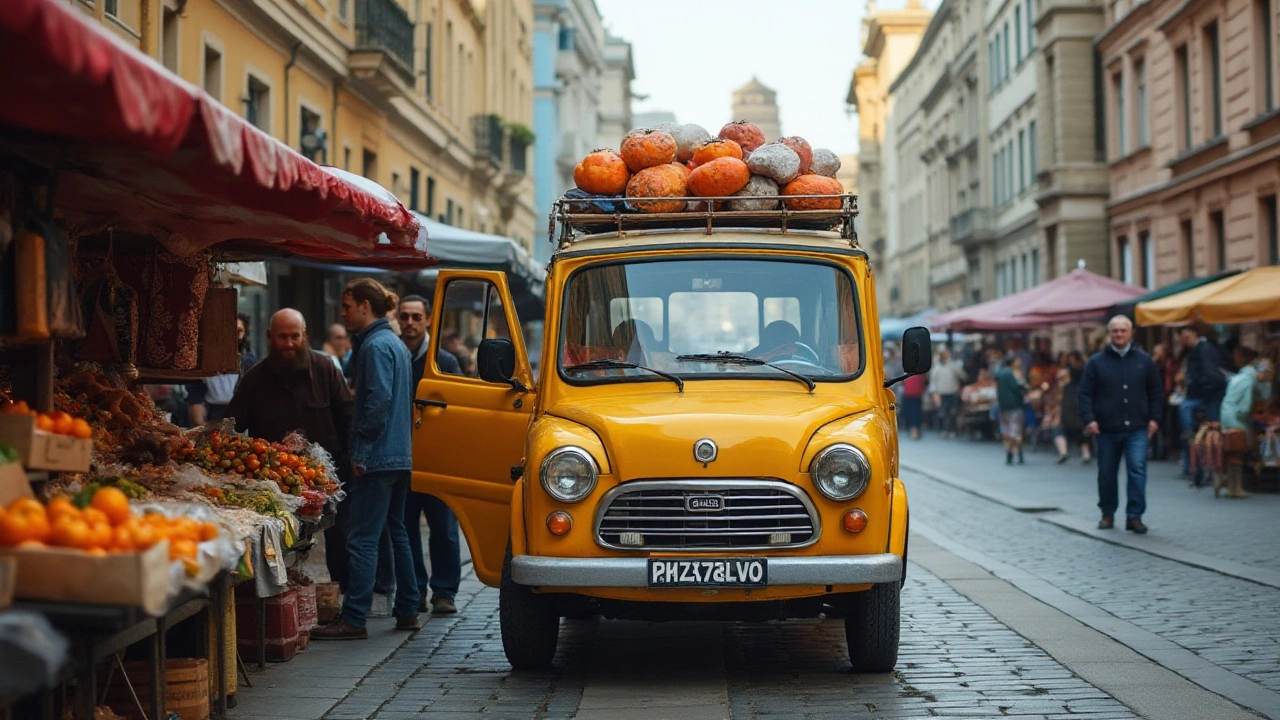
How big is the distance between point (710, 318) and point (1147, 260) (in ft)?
101

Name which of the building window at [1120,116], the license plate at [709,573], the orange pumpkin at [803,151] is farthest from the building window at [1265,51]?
the license plate at [709,573]

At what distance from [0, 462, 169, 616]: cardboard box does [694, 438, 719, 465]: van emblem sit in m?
3.50

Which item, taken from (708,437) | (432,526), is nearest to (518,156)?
(432,526)

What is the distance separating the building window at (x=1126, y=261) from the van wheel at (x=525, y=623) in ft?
106

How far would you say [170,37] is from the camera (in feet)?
61.8

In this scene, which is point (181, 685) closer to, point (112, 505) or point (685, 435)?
point (112, 505)

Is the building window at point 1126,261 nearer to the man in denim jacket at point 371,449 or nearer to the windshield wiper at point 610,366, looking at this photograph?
the man in denim jacket at point 371,449

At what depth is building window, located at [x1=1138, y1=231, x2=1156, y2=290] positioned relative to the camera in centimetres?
3703

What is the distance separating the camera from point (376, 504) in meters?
9.93

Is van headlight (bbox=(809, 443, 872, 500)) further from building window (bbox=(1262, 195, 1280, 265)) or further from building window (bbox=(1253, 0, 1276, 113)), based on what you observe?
building window (bbox=(1253, 0, 1276, 113))

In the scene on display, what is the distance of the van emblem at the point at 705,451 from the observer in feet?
26.2

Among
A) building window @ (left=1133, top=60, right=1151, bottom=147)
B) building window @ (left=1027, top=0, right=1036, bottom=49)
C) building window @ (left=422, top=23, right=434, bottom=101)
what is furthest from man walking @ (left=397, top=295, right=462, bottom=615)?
building window @ (left=1027, top=0, right=1036, bottom=49)

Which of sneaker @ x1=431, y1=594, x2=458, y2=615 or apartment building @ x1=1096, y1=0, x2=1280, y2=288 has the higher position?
apartment building @ x1=1096, y1=0, x2=1280, y2=288

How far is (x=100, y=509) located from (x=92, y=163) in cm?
164
